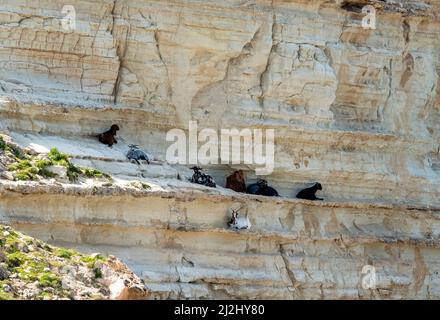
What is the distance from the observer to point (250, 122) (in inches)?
1043

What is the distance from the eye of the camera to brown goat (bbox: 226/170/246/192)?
2584 cm

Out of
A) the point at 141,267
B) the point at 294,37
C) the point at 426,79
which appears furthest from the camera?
the point at 426,79

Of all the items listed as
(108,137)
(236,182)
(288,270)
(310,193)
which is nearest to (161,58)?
(108,137)

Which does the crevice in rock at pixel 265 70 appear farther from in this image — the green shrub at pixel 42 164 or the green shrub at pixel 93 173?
the green shrub at pixel 42 164

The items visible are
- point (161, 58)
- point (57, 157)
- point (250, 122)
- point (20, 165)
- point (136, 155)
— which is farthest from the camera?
point (250, 122)

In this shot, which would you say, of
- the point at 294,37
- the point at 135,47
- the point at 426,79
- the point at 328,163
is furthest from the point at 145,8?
the point at 426,79

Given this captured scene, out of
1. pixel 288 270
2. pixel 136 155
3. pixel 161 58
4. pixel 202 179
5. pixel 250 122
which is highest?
pixel 161 58

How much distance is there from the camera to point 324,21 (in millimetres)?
27797

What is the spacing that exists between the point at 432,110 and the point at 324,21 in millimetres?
3522

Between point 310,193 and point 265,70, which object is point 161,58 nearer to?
point 265,70

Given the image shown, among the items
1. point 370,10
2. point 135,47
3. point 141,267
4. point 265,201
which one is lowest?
point 141,267

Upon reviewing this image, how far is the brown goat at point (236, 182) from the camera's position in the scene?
84.8 ft

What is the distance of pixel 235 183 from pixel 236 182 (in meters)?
0.03

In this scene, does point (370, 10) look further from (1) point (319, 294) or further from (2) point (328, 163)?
(1) point (319, 294)
